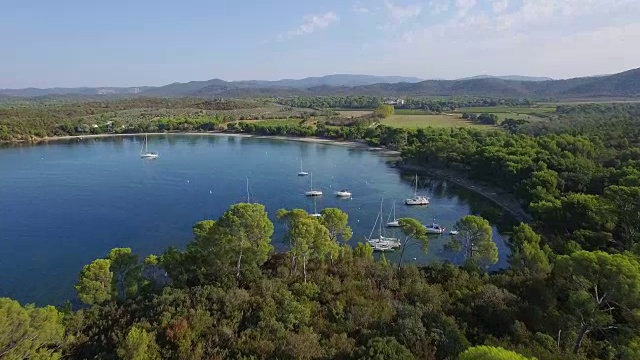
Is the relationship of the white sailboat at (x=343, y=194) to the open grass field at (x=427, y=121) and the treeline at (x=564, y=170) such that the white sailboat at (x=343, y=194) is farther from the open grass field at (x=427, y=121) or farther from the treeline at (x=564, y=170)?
the open grass field at (x=427, y=121)

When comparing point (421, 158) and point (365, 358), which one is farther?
point (421, 158)

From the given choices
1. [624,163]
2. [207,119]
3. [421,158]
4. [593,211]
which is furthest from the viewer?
[207,119]

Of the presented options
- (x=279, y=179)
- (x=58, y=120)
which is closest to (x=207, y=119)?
(x=58, y=120)

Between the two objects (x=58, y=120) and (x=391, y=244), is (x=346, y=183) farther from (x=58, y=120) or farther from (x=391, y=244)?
(x=58, y=120)

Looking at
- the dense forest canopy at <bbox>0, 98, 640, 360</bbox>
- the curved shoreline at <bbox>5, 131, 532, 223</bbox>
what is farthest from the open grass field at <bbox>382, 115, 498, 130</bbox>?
the dense forest canopy at <bbox>0, 98, 640, 360</bbox>

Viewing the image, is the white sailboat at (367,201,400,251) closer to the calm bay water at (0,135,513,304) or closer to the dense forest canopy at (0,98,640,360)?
the calm bay water at (0,135,513,304)

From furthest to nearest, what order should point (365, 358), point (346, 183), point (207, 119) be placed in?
point (207, 119) → point (346, 183) → point (365, 358)

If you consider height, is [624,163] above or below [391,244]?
above
